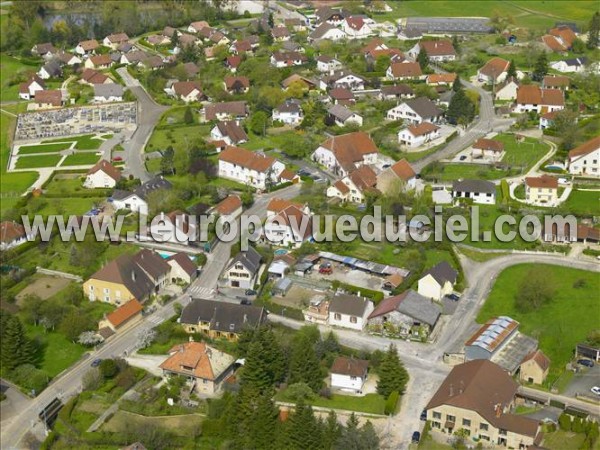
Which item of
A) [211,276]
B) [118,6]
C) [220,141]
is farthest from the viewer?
[118,6]

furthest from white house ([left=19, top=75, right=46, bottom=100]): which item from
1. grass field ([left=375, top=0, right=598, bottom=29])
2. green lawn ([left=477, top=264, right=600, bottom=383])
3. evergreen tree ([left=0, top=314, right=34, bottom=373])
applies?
green lawn ([left=477, top=264, right=600, bottom=383])

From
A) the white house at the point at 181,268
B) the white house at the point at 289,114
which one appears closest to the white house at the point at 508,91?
the white house at the point at 289,114

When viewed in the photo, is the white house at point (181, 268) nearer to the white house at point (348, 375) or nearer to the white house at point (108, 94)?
the white house at point (348, 375)

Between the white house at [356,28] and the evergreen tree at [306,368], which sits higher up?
the white house at [356,28]

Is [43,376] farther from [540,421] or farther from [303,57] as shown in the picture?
[303,57]

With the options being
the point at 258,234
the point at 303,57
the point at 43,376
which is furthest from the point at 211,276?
the point at 303,57
